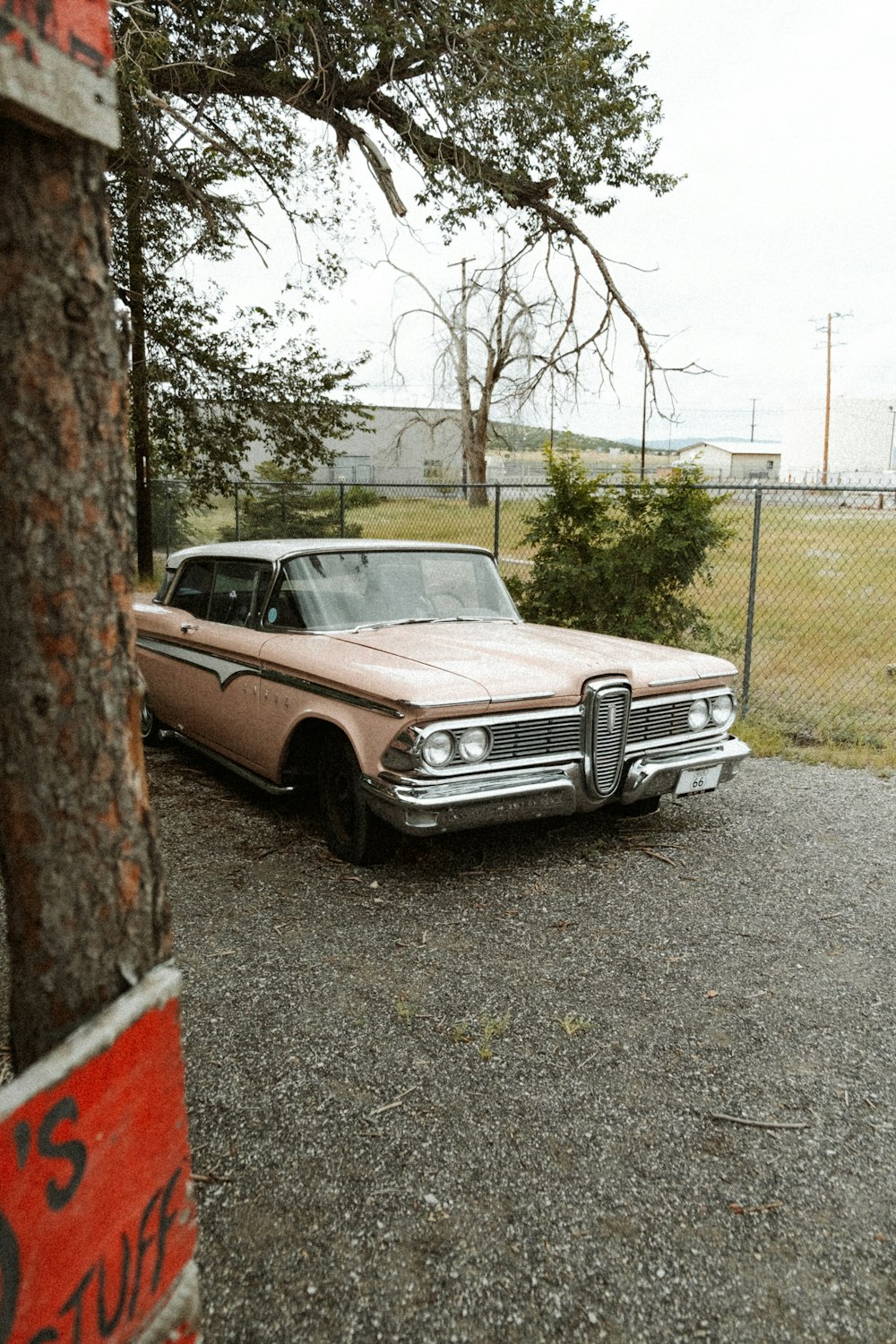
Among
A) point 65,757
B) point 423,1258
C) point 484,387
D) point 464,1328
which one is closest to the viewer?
point 65,757

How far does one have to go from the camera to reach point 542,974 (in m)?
3.57

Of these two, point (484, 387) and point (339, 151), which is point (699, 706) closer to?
point (339, 151)

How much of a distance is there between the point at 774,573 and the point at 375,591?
40.9 ft

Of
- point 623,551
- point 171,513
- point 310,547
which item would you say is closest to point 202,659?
point 310,547

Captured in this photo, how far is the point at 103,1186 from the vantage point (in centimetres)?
152

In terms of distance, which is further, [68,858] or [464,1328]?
[464,1328]

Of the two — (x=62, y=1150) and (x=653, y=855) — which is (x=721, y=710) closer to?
(x=653, y=855)

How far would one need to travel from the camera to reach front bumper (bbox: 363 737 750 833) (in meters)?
4.03

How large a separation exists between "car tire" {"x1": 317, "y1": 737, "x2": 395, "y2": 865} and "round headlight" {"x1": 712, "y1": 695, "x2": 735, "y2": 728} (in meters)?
1.80

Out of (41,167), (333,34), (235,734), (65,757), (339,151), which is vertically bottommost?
(235,734)

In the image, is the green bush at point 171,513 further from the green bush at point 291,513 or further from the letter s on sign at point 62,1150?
the letter s on sign at point 62,1150

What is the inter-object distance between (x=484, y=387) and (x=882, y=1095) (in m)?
31.7

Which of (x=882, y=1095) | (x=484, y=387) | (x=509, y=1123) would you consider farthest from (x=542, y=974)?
(x=484, y=387)

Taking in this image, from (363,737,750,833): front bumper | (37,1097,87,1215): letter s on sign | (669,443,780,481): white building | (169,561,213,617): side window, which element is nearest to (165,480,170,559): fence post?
(169,561,213,617): side window
